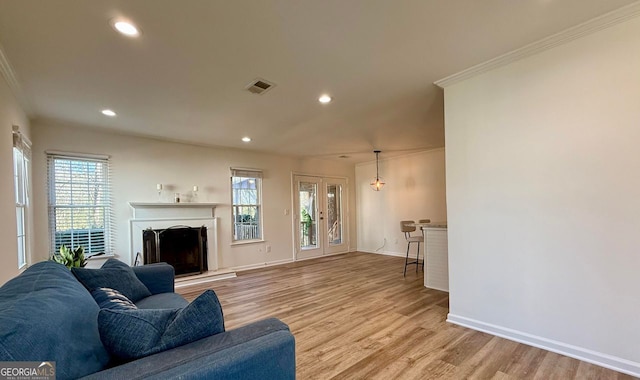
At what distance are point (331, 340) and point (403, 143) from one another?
4.02 meters

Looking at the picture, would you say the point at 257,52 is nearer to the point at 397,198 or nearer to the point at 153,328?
the point at 153,328

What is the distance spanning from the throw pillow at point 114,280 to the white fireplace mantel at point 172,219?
7.87 feet

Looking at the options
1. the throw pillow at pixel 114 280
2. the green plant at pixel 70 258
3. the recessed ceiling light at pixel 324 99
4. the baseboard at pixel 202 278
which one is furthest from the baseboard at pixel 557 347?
the green plant at pixel 70 258

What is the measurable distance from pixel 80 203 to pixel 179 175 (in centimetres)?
145

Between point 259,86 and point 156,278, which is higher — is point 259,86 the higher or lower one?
the higher one

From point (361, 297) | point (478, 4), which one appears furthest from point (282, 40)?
point (361, 297)

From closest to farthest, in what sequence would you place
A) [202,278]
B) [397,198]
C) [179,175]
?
[202,278], [179,175], [397,198]

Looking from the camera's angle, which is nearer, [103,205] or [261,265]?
[103,205]

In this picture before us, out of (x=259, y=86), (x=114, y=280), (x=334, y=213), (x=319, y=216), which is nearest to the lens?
(x=114, y=280)

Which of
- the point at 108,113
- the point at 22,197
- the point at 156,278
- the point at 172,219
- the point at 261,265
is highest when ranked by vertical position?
the point at 108,113

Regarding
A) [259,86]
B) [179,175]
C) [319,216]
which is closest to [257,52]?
[259,86]

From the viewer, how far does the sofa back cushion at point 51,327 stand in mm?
802

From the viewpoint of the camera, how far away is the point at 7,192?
2.52 meters

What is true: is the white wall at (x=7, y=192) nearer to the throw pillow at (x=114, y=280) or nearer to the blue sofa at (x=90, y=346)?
the throw pillow at (x=114, y=280)
